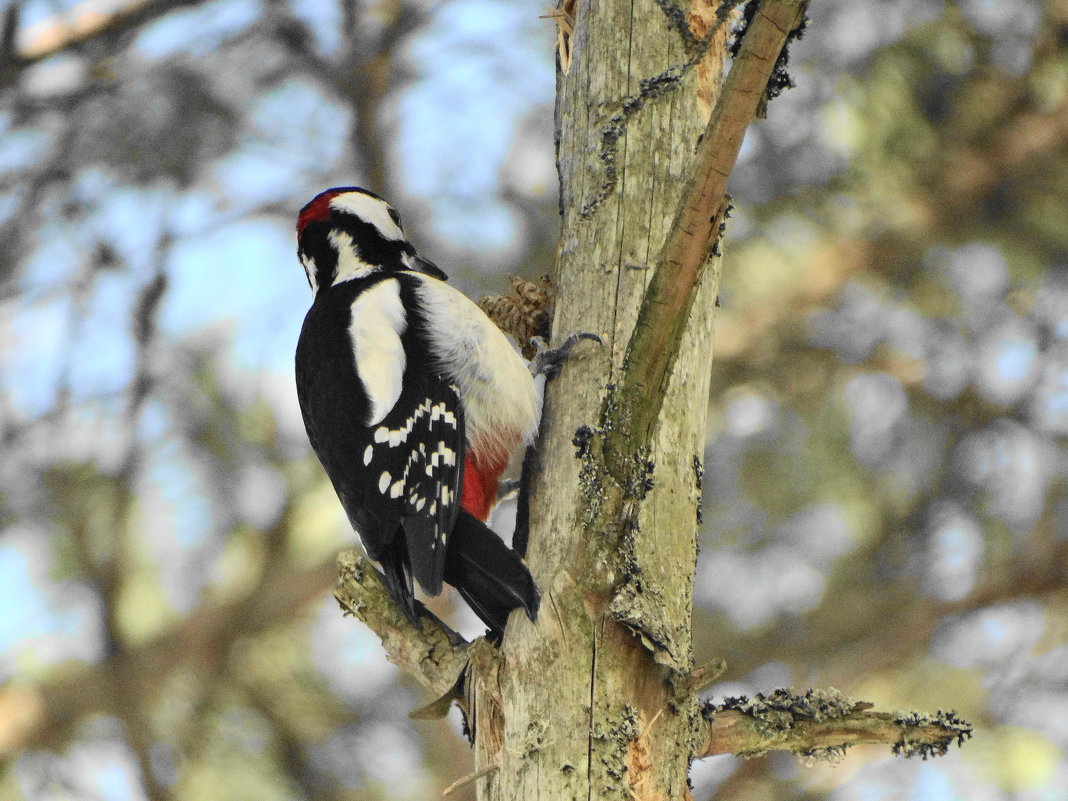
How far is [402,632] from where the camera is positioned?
1565 millimetres

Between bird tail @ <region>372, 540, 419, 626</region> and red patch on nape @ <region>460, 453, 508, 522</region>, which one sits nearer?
bird tail @ <region>372, 540, 419, 626</region>

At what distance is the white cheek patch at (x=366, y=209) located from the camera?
233cm

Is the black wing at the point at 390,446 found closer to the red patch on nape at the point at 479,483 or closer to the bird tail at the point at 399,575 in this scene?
the bird tail at the point at 399,575

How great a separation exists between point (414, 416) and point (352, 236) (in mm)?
580

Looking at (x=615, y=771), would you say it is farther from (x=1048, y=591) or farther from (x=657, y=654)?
(x=1048, y=591)

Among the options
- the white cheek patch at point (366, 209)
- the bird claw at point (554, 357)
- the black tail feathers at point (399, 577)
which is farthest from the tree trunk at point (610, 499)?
the white cheek patch at point (366, 209)

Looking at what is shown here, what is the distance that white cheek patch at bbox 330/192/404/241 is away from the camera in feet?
7.64

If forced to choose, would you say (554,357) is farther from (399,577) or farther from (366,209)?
(366,209)

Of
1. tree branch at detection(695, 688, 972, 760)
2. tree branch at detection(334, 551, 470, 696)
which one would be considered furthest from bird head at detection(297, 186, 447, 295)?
tree branch at detection(695, 688, 972, 760)

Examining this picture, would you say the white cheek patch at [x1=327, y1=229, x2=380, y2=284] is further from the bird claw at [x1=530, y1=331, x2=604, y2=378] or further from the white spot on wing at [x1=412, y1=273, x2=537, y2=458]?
the bird claw at [x1=530, y1=331, x2=604, y2=378]

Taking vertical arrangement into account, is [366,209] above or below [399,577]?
above

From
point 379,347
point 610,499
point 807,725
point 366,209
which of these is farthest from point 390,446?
point 807,725

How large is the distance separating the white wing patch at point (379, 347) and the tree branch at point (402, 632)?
1.22 feet

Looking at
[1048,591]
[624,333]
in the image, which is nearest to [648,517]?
[624,333]
